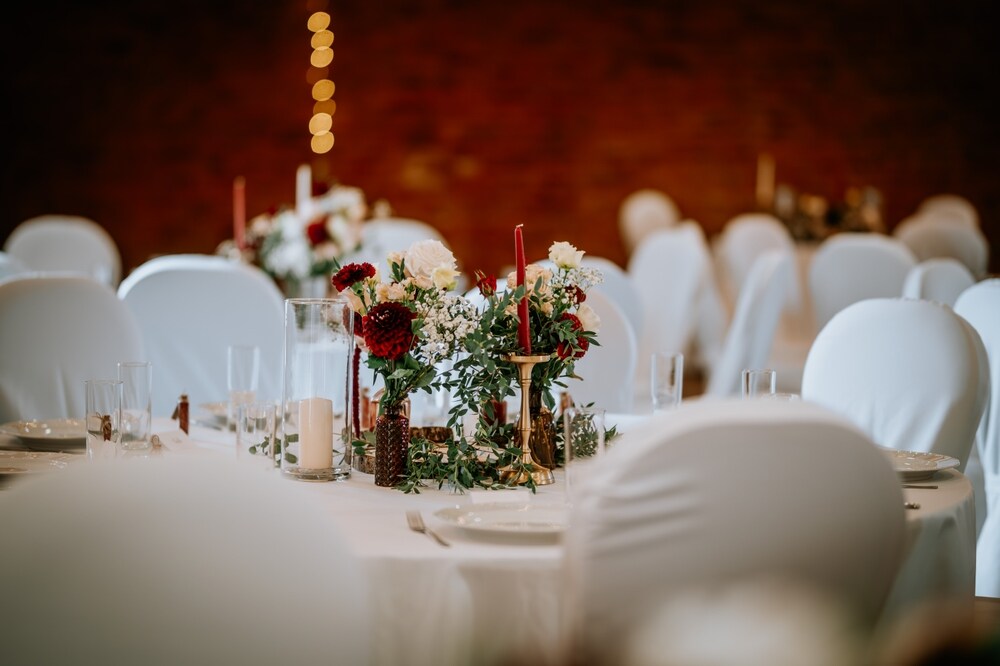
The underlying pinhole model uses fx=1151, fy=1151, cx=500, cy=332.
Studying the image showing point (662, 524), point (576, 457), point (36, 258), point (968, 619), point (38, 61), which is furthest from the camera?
Answer: point (38, 61)

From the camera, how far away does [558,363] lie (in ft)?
7.07

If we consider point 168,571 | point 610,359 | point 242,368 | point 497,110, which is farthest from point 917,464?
point 497,110

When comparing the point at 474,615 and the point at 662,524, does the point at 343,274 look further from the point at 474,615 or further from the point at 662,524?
the point at 662,524

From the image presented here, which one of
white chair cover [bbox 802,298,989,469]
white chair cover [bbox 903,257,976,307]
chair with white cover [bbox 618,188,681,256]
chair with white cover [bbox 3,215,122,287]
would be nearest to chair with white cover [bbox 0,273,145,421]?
white chair cover [bbox 802,298,989,469]

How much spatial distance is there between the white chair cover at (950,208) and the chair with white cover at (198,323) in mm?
6090

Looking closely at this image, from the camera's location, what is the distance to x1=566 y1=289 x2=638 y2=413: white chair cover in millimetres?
3363

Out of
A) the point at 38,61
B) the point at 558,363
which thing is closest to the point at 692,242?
the point at 558,363

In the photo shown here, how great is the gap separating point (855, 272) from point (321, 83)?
4406mm

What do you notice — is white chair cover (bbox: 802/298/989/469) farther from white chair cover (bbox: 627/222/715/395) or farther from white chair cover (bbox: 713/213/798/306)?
white chair cover (bbox: 713/213/798/306)

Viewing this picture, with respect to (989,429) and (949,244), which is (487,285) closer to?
(989,429)

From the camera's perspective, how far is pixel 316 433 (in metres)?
2.09

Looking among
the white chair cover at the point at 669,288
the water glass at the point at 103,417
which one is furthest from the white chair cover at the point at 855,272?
the water glass at the point at 103,417

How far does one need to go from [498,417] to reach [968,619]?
125cm

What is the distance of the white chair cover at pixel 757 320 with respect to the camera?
4750 mm
